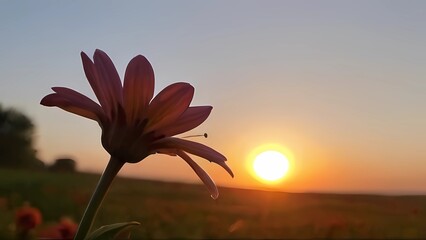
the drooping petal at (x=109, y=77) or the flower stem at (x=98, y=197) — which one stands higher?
the drooping petal at (x=109, y=77)

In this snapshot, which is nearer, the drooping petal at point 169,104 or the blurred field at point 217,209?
the drooping petal at point 169,104

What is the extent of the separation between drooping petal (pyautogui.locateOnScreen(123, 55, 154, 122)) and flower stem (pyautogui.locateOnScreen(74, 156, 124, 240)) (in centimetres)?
3

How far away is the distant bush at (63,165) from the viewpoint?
1.58 m

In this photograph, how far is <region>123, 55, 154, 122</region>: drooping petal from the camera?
30 centimetres

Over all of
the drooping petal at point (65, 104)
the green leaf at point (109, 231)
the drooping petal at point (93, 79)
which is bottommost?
the green leaf at point (109, 231)

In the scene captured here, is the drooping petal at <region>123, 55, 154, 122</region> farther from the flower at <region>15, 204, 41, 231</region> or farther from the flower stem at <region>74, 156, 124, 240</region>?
the flower at <region>15, 204, 41, 231</region>

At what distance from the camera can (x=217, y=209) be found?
1573 mm

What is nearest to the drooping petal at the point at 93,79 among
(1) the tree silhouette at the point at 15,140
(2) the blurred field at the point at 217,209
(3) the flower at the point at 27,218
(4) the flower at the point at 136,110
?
(4) the flower at the point at 136,110

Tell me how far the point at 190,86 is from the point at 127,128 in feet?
0.12

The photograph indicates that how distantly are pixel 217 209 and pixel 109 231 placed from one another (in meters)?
1.30

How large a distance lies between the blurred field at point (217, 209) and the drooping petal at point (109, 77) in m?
0.97

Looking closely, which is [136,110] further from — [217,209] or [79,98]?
[217,209]

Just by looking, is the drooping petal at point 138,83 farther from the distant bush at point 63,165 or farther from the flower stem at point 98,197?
the distant bush at point 63,165

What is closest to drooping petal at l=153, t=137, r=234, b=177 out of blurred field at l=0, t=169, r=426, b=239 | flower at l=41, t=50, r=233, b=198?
flower at l=41, t=50, r=233, b=198
